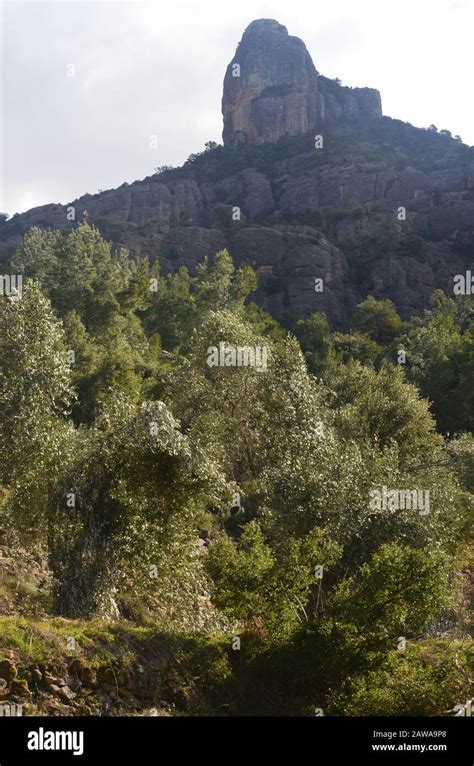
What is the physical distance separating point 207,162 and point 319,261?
54.8 metres

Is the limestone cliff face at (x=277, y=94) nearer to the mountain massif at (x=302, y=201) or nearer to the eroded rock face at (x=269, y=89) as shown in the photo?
the eroded rock face at (x=269, y=89)

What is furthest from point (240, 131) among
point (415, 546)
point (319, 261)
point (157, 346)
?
point (415, 546)

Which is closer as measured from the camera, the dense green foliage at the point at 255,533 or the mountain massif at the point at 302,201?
the dense green foliage at the point at 255,533

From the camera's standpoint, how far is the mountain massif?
92.6 meters

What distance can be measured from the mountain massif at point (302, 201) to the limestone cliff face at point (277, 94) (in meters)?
0.29

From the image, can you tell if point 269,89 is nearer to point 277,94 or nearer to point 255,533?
point 277,94

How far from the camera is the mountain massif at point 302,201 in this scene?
304ft

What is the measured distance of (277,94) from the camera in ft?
468
